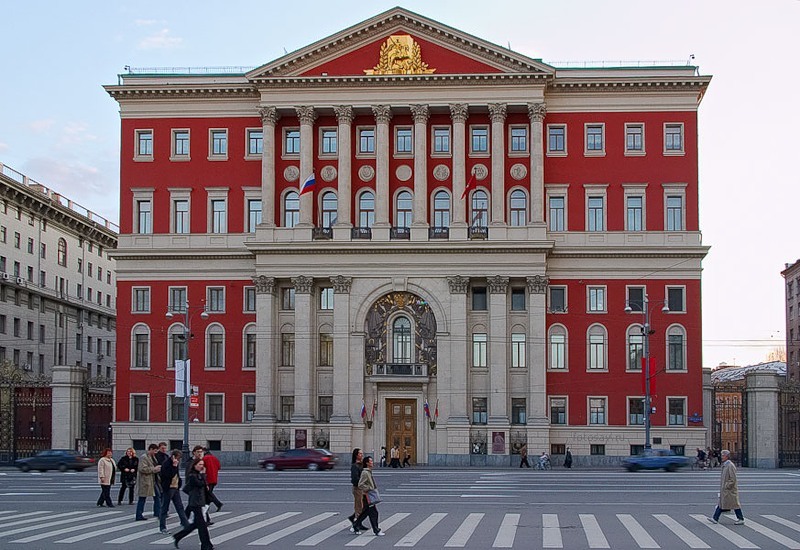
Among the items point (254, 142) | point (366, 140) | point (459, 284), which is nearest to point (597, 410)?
point (459, 284)

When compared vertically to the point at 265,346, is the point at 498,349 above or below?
below

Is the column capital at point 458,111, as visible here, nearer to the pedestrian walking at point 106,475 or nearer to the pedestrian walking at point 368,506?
the pedestrian walking at point 106,475

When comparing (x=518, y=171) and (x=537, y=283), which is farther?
(x=518, y=171)

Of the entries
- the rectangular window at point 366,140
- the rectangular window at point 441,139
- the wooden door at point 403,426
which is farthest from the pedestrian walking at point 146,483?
the rectangular window at point 441,139

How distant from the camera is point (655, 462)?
64.2 meters

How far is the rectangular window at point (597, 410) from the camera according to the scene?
7488 cm

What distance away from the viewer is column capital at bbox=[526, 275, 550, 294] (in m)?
74.1

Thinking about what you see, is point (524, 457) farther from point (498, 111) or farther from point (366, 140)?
point (366, 140)

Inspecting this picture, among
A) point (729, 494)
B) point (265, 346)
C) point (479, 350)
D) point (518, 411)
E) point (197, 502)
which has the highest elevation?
point (265, 346)

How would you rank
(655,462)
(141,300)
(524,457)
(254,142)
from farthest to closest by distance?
(141,300) → (254,142) → (524,457) → (655,462)

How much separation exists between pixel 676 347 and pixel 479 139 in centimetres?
1825

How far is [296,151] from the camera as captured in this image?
77500mm

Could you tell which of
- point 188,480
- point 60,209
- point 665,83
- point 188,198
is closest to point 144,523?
point 188,480

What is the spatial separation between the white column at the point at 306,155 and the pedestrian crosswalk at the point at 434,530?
4014 centimetres
